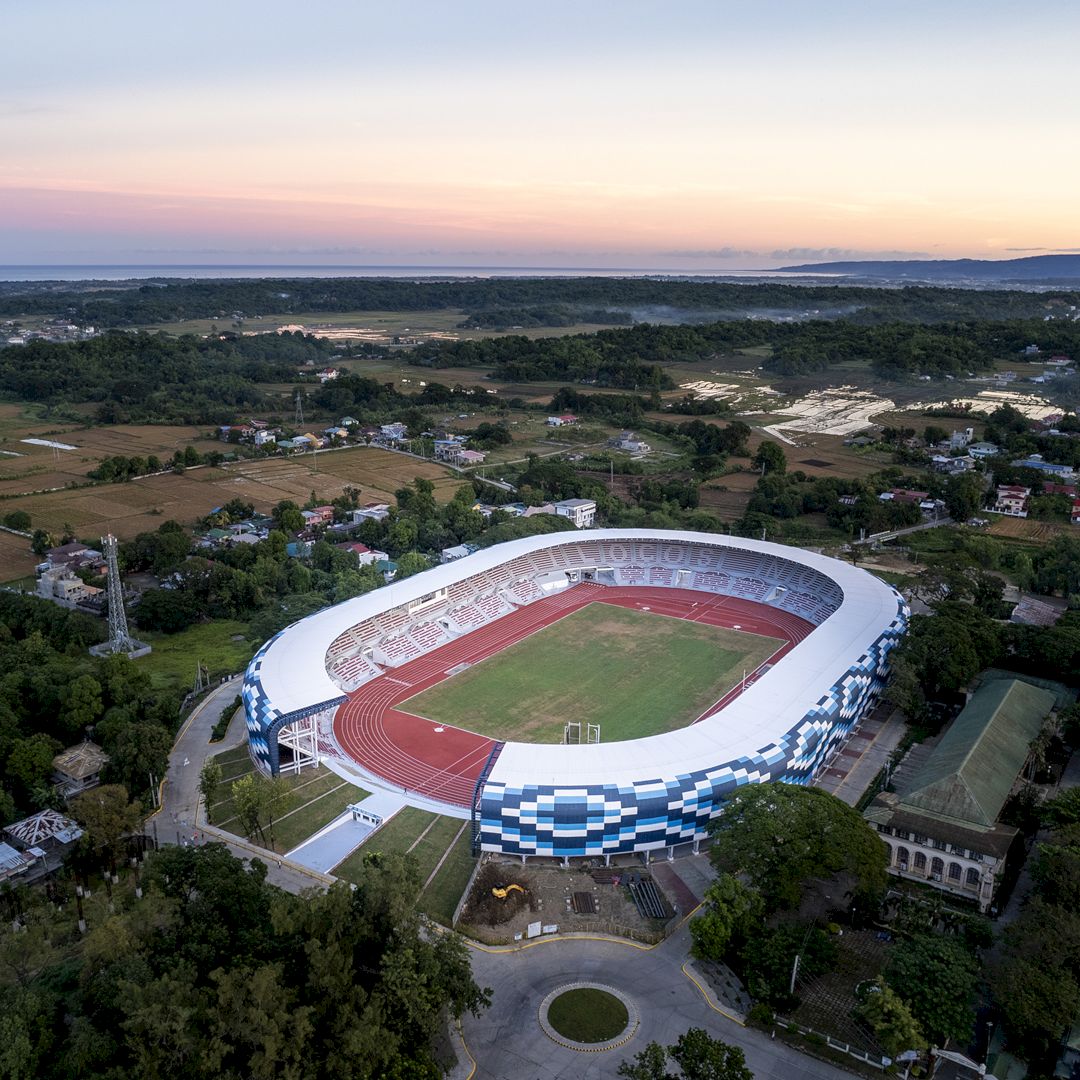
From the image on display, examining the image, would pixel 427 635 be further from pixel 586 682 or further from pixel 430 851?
pixel 430 851

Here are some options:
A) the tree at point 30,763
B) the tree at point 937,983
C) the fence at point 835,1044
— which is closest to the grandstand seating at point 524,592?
the tree at point 30,763

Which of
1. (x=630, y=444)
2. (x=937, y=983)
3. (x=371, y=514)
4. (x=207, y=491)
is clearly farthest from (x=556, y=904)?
(x=630, y=444)

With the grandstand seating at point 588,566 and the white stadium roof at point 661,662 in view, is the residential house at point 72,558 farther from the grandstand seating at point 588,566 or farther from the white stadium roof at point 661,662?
the grandstand seating at point 588,566

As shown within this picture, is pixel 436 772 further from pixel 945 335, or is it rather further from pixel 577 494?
pixel 945 335

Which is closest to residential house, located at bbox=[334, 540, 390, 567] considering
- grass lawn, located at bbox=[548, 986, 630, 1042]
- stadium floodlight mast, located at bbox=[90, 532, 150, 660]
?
stadium floodlight mast, located at bbox=[90, 532, 150, 660]

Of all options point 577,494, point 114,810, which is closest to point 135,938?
point 114,810

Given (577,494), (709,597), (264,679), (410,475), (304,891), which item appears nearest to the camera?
(304,891)
